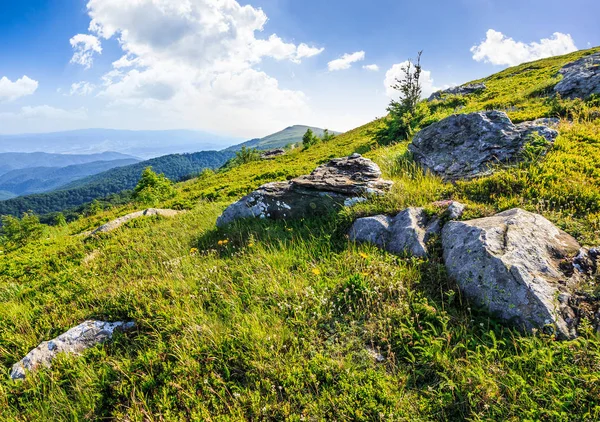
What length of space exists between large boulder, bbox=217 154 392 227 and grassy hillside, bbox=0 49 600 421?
3.02ft

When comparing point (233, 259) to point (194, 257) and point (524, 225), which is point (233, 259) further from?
point (524, 225)

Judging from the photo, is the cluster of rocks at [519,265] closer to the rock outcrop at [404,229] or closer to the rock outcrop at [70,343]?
the rock outcrop at [404,229]

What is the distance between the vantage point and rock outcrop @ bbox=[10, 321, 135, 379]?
4.02m

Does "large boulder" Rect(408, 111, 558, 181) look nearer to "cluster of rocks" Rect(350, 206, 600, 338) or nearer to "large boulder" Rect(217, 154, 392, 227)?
"large boulder" Rect(217, 154, 392, 227)

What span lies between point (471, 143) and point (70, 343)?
36.4 feet

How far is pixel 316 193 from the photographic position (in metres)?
7.86

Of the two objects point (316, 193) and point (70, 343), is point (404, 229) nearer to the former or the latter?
point (316, 193)

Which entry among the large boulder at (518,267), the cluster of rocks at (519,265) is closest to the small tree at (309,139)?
the cluster of rocks at (519,265)

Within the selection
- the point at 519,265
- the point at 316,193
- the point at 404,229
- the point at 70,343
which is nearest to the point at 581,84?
the point at 316,193

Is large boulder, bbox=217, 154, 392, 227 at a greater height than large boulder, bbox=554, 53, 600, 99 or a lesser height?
lesser

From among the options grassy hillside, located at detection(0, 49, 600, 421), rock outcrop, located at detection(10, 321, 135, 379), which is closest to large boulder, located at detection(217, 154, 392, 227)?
grassy hillside, located at detection(0, 49, 600, 421)

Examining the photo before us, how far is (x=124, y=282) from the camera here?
5.89 m

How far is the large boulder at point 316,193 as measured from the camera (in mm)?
7391

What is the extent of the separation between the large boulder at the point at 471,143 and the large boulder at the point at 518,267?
3.49 meters
